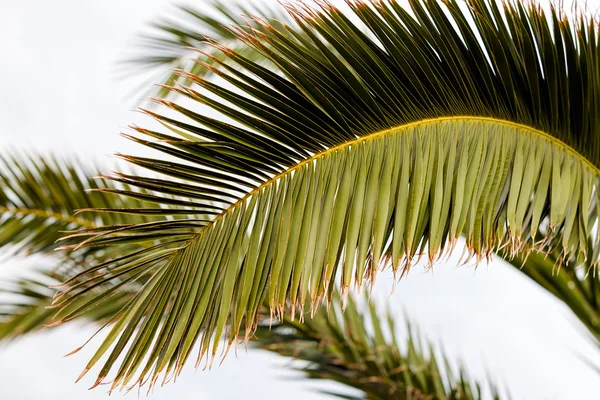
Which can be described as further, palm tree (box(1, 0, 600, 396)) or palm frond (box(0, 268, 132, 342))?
palm frond (box(0, 268, 132, 342))

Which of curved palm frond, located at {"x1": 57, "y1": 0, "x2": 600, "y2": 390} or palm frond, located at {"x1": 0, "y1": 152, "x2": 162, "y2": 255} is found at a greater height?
palm frond, located at {"x1": 0, "y1": 152, "x2": 162, "y2": 255}

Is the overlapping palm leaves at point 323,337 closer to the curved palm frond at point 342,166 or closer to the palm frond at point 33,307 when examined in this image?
the palm frond at point 33,307

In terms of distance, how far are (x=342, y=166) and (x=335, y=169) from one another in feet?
0.05

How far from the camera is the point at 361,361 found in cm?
293

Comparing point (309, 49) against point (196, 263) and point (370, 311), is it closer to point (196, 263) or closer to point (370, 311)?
point (196, 263)

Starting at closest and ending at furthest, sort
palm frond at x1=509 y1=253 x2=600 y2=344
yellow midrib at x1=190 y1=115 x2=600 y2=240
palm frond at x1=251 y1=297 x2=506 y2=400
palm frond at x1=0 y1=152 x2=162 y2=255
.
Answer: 1. yellow midrib at x1=190 y1=115 x2=600 y2=240
2. palm frond at x1=509 y1=253 x2=600 y2=344
3. palm frond at x1=0 y1=152 x2=162 y2=255
4. palm frond at x1=251 y1=297 x2=506 y2=400

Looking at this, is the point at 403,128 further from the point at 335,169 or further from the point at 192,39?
the point at 192,39

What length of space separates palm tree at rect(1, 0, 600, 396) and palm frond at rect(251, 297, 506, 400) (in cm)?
149

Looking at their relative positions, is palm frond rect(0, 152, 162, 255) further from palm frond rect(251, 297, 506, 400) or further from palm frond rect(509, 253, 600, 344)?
palm frond rect(509, 253, 600, 344)

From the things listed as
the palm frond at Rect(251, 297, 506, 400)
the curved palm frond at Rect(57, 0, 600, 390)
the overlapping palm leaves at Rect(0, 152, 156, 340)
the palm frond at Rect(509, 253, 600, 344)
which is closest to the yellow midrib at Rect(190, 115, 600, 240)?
the curved palm frond at Rect(57, 0, 600, 390)

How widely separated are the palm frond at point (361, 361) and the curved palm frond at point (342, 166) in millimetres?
1515

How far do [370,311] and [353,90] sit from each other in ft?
5.97

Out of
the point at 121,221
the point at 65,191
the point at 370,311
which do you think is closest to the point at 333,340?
the point at 370,311

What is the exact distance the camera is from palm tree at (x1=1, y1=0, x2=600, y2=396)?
1282mm
